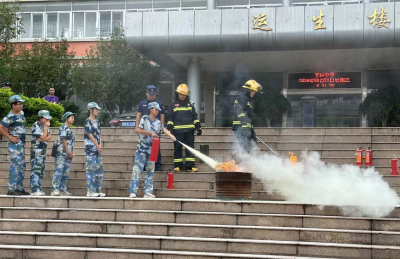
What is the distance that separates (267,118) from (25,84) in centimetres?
1034

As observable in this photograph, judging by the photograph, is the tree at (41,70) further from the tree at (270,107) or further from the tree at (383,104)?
the tree at (383,104)

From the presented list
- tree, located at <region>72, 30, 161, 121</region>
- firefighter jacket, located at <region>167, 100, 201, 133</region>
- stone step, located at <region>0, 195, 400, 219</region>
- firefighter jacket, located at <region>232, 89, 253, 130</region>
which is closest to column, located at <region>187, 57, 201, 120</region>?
tree, located at <region>72, 30, 161, 121</region>

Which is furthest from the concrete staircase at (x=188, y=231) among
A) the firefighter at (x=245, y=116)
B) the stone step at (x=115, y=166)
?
the stone step at (x=115, y=166)

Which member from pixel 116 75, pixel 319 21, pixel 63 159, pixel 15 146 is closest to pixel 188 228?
pixel 63 159

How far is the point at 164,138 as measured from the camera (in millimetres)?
14141

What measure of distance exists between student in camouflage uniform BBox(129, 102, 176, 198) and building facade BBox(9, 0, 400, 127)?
9.11 metres

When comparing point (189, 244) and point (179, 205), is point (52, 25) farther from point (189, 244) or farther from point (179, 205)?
point (189, 244)

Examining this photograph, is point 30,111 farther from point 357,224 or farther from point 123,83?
point 357,224

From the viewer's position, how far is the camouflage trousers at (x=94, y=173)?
10.7 m

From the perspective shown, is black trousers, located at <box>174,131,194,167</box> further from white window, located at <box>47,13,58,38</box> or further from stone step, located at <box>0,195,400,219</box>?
white window, located at <box>47,13,58,38</box>

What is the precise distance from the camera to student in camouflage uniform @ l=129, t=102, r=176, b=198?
1047 centimetres

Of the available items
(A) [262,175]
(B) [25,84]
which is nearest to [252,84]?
(A) [262,175]

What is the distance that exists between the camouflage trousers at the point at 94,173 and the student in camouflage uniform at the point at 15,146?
123 centimetres

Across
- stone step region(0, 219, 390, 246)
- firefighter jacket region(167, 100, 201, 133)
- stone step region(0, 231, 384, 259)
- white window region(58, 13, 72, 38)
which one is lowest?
stone step region(0, 231, 384, 259)
